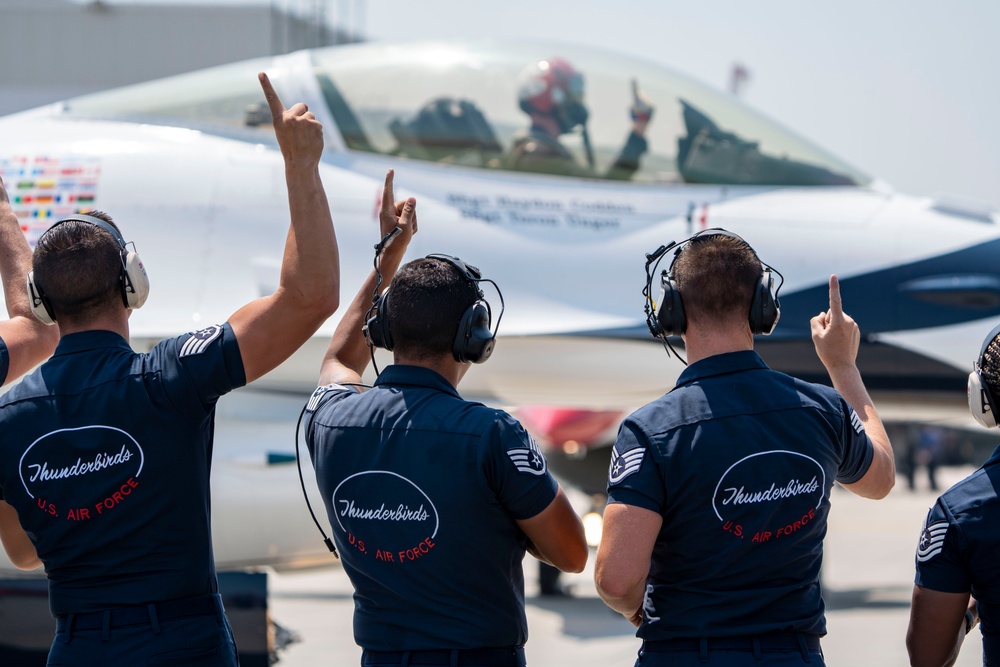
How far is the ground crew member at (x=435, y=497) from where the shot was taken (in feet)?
7.67

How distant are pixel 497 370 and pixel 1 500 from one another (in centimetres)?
327

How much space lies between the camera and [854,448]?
8.15 ft

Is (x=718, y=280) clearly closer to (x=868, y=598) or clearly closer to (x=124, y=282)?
(x=124, y=282)

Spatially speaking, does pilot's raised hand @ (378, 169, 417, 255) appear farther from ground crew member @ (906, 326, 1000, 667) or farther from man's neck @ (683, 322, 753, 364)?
ground crew member @ (906, 326, 1000, 667)

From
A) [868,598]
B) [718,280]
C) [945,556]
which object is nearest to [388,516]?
[718,280]

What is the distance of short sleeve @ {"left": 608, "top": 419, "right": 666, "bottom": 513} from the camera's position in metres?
2.30

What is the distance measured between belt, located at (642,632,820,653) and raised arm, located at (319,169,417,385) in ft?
3.50

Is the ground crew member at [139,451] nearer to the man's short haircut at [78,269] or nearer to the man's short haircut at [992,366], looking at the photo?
the man's short haircut at [78,269]

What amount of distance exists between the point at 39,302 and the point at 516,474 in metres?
1.38

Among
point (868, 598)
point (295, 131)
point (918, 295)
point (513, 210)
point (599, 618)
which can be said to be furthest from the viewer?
point (868, 598)

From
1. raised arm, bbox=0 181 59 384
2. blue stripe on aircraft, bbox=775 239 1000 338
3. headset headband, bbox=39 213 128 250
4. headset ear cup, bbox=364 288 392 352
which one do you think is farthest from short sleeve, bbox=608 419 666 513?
blue stripe on aircraft, bbox=775 239 1000 338

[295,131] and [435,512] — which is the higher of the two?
[295,131]

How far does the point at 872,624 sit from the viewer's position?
8047 mm

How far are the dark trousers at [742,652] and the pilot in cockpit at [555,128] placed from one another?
159 inches
